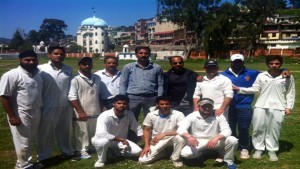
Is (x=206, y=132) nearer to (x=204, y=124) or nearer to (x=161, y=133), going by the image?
(x=204, y=124)

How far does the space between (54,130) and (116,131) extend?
1193mm

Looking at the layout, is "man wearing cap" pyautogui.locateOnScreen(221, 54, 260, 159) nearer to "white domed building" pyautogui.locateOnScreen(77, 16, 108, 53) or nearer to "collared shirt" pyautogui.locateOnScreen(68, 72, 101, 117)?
"collared shirt" pyautogui.locateOnScreen(68, 72, 101, 117)

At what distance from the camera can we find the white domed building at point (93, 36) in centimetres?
11631

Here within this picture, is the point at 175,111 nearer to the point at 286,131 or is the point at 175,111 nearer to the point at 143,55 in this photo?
the point at 143,55

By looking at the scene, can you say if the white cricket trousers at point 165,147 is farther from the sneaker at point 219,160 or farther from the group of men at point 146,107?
the sneaker at point 219,160

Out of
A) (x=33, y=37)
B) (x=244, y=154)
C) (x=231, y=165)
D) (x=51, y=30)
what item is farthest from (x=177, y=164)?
(x=51, y=30)

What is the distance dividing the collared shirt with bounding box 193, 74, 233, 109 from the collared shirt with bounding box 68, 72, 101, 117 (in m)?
2.06

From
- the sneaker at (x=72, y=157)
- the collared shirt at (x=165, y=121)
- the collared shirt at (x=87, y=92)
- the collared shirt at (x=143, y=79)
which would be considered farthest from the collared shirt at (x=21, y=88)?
the collared shirt at (x=165, y=121)

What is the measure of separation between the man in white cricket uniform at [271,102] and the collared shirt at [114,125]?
2.15m

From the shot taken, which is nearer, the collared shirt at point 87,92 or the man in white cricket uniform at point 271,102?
the collared shirt at point 87,92

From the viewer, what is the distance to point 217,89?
23.8 feet

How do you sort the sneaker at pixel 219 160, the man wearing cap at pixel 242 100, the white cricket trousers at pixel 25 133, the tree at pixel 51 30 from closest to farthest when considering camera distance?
1. the white cricket trousers at pixel 25 133
2. the sneaker at pixel 219 160
3. the man wearing cap at pixel 242 100
4. the tree at pixel 51 30

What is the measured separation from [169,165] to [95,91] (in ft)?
6.63

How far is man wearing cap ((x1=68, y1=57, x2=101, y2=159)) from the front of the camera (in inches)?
282
